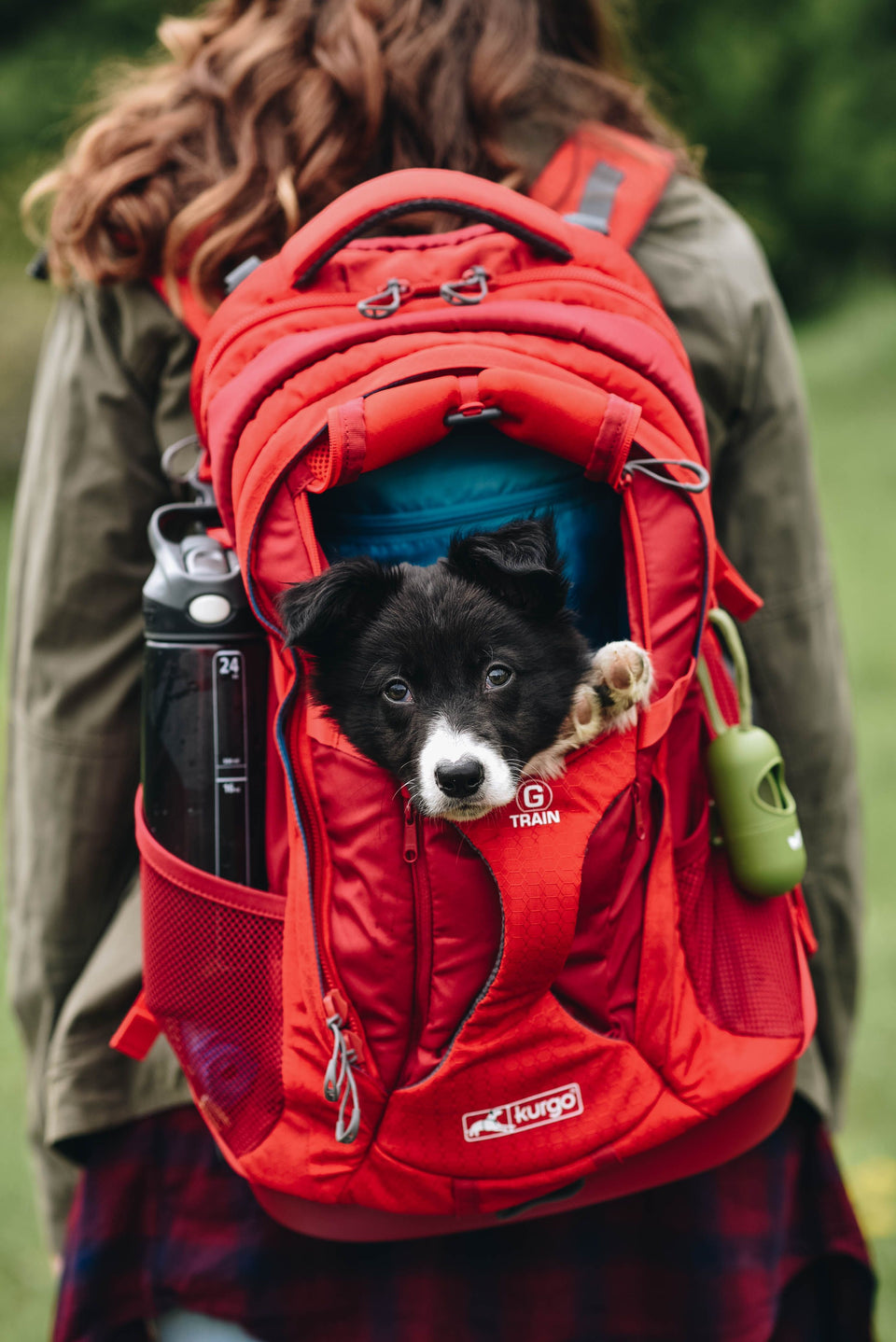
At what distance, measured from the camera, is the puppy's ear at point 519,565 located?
148 cm

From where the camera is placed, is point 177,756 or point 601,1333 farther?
point 601,1333

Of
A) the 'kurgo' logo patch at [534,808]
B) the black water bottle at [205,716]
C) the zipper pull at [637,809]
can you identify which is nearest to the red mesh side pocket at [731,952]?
the zipper pull at [637,809]

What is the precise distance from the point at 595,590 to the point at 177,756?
593mm

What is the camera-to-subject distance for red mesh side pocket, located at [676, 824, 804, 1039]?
1674mm

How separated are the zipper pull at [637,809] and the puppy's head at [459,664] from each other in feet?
0.43

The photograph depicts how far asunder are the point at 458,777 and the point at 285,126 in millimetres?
1089

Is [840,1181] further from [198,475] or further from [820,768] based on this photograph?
[198,475]

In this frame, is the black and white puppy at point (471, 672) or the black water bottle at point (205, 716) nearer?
the black and white puppy at point (471, 672)

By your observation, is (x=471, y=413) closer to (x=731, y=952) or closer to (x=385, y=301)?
(x=385, y=301)

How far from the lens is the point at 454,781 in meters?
1.48

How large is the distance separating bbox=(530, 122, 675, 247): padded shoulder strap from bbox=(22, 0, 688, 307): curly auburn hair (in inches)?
1.9

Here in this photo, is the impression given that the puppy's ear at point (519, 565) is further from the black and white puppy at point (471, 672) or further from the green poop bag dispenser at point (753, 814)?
the green poop bag dispenser at point (753, 814)

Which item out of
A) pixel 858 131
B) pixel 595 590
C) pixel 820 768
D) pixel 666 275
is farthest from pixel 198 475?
pixel 858 131

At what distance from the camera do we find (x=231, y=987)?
1.64 m
